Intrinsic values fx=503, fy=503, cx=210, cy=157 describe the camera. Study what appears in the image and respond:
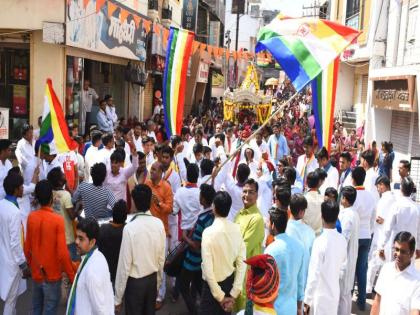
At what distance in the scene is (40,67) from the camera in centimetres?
1077

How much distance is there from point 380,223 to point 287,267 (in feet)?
10.1

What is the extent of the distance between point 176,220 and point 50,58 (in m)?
6.00

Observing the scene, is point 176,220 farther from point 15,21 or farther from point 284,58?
point 15,21

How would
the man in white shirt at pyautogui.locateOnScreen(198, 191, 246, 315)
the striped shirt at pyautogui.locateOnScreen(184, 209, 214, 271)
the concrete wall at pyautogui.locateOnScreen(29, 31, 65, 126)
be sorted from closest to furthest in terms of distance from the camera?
the man in white shirt at pyautogui.locateOnScreen(198, 191, 246, 315), the striped shirt at pyautogui.locateOnScreen(184, 209, 214, 271), the concrete wall at pyautogui.locateOnScreen(29, 31, 65, 126)

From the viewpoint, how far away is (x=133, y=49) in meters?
15.3

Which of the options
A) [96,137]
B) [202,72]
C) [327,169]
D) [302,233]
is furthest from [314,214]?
[202,72]

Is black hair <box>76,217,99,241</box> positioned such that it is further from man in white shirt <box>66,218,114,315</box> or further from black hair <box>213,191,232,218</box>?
black hair <box>213,191,232,218</box>

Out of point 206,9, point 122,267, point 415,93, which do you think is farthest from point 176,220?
point 206,9

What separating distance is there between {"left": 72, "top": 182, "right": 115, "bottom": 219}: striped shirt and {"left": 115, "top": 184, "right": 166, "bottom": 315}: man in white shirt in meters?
1.08

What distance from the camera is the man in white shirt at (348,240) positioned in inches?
215

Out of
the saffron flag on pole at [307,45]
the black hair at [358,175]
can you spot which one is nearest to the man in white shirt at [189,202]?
the black hair at [358,175]

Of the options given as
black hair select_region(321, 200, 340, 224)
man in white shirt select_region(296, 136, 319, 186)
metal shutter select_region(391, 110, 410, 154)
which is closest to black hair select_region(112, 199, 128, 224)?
black hair select_region(321, 200, 340, 224)

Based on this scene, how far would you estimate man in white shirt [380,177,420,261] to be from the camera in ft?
20.2

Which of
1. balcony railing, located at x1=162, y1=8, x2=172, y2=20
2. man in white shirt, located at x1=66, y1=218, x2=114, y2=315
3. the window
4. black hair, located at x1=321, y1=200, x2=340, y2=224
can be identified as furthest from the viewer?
balcony railing, located at x1=162, y1=8, x2=172, y2=20
